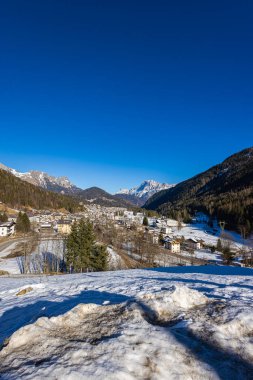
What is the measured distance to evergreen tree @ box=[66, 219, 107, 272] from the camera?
47.6 m

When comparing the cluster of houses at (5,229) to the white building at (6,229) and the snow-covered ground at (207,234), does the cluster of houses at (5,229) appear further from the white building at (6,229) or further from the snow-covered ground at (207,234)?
the snow-covered ground at (207,234)

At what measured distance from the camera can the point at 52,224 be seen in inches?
5595

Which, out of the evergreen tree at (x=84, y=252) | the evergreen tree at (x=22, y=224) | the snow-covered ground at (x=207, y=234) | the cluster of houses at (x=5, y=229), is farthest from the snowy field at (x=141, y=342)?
the evergreen tree at (x=22, y=224)

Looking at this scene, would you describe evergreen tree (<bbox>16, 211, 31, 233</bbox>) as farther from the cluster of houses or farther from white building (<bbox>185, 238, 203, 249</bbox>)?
white building (<bbox>185, 238, 203, 249</bbox>)

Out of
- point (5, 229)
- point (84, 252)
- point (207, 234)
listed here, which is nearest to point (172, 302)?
point (84, 252)

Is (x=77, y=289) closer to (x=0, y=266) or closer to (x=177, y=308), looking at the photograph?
(x=177, y=308)

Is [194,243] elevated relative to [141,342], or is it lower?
lower

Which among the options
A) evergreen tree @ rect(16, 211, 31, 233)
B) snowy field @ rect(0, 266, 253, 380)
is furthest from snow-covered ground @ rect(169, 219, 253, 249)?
snowy field @ rect(0, 266, 253, 380)

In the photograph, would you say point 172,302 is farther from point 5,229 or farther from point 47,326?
point 5,229

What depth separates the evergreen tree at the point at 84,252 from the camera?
47625 millimetres

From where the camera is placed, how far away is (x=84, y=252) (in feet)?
158

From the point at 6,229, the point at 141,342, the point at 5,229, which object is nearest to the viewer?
the point at 141,342

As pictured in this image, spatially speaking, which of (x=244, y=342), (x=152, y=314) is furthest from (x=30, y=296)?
(x=244, y=342)

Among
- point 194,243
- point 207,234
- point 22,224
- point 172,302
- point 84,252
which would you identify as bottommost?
point 194,243
